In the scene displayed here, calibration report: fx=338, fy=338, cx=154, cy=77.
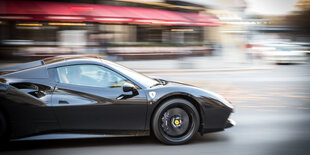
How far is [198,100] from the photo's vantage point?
4332 millimetres

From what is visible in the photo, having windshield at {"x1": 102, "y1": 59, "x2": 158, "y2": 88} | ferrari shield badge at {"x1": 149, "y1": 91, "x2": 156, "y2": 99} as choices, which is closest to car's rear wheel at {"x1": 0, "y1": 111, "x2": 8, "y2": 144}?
windshield at {"x1": 102, "y1": 59, "x2": 158, "y2": 88}

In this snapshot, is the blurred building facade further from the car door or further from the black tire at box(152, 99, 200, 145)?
the black tire at box(152, 99, 200, 145)

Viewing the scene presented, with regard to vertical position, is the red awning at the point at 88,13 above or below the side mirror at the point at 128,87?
above

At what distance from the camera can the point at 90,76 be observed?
4.23m

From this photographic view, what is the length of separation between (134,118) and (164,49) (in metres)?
20.5

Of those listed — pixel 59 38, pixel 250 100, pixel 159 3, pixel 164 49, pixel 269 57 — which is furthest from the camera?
pixel 159 3

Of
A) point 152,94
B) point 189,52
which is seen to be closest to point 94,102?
point 152,94

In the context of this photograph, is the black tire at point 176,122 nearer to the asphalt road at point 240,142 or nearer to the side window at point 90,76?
the asphalt road at point 240,142

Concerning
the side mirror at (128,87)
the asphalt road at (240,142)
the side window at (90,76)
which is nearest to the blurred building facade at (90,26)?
the asphalt road at (240,142)

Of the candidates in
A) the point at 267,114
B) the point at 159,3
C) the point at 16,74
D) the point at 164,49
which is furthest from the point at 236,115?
the point at 159,3

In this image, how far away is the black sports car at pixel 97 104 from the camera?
3928 millimetres

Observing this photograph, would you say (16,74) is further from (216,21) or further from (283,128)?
(216,21)

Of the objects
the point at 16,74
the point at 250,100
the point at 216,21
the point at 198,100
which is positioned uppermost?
the point at 216,21

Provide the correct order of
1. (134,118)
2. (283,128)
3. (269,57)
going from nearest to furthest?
(134,118) → (283,128) → (269,57)
